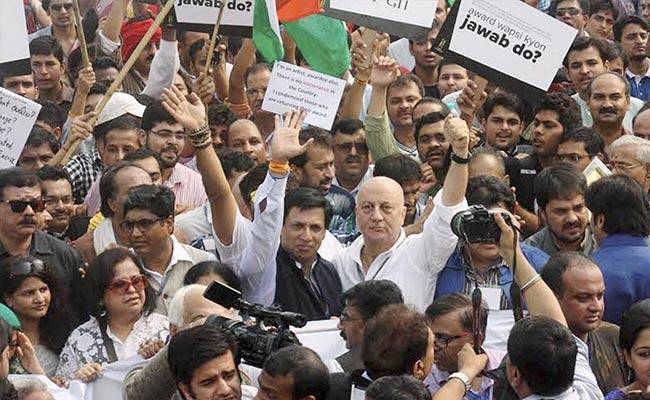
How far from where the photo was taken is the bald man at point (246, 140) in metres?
11.6

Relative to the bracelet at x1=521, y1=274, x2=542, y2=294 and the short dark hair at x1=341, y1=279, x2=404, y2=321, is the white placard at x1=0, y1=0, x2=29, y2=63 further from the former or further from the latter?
the bracelet at x1=521, y1=274, x2=542, y2=294

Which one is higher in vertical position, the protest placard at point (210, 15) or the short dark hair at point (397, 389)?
the short dark hair at point (397, 389)

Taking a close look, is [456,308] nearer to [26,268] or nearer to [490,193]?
[490,193]

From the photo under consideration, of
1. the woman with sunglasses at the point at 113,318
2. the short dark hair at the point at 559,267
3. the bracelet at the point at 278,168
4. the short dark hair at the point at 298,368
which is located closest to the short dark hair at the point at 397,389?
the short dark hair at the point at 298,368

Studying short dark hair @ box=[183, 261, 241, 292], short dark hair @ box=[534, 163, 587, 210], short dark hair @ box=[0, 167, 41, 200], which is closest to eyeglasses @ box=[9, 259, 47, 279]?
short dark hair @ box=[183, 261, 241, 292]

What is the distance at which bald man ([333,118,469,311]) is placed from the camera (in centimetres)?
864

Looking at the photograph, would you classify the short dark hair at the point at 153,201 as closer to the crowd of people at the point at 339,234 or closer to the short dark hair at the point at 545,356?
the crowd of people at the point at 339,234

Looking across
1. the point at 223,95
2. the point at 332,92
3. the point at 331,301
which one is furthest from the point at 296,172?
the point at 223,95

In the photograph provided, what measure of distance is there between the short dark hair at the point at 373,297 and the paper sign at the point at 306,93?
357 centimetres

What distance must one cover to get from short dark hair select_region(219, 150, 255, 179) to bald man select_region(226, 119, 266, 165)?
27.1 inches

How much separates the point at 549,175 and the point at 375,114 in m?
2.31

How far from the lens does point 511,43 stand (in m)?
11.1

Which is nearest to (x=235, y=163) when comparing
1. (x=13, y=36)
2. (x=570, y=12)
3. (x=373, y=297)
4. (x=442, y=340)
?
(x=13, y=36)

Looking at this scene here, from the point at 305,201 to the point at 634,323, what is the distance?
2298mm
